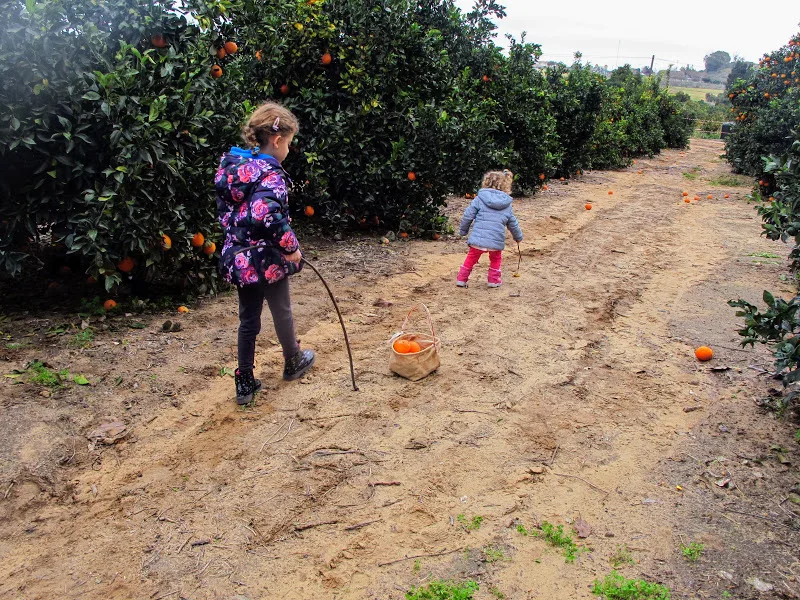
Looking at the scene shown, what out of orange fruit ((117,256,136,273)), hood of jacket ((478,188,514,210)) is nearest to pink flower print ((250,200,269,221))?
orange fruit ((117,256,136,273))

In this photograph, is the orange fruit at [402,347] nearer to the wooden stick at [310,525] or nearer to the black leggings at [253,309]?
the black leggings at [253,309]

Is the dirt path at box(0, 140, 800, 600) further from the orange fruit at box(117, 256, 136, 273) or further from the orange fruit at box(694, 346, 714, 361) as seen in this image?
the orange fruit at box(117, 256, 136, 273)

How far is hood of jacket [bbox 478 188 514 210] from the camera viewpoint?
247 inches

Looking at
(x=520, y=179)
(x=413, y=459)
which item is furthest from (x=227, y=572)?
(x=520, y=179)

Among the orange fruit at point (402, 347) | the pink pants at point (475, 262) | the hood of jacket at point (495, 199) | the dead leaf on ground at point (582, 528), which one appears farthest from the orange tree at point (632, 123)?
the dead leaf on ground at point (582, 528)

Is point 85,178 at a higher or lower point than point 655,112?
lower

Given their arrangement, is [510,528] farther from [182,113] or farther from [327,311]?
[182,113]

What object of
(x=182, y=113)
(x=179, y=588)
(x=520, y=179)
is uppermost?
(x=182, y=113)

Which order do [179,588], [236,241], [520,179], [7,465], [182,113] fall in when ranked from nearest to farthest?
1. [179,588]
2. [7,465]
3. [236,241]
4. [182,113]
5. [520,179]

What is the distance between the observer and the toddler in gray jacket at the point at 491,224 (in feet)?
20.6

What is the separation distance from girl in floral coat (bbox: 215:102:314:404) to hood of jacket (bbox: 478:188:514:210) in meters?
2.99

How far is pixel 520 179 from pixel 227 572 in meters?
11.2

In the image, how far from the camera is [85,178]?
4.65 metres

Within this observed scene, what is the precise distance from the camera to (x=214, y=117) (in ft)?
16.9
